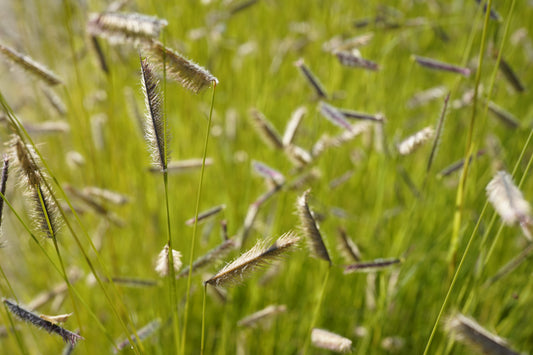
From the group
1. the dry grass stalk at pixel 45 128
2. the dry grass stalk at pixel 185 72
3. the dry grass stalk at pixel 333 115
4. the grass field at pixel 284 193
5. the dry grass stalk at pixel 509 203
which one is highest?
the dry grass stalk at pixel 185 72

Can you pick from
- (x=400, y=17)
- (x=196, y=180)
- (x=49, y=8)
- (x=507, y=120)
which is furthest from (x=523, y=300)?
(x=49, y=8)

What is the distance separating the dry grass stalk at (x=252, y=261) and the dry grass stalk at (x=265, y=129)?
482mm

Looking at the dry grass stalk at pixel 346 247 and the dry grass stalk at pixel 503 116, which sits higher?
the dry grass stalk at pixel 503 116

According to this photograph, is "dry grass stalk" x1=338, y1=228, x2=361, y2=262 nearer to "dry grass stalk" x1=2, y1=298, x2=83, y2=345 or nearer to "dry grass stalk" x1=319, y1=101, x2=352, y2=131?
"dry grass stalk" x1=319, y1=101, x2=352, y2=131

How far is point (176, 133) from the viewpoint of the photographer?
1.77m

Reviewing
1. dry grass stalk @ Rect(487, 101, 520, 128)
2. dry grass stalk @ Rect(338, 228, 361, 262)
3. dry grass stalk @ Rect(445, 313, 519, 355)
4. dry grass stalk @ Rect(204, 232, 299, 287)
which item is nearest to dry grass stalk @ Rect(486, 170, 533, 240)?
dry grass stalk @ Rect(445, 313, 519, 355)

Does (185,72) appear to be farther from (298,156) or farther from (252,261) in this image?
(298,156)

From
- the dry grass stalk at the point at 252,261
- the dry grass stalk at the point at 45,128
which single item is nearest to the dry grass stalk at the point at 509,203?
the dry grass stalk at the point at 252,261

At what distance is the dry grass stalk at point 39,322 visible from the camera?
0.59m

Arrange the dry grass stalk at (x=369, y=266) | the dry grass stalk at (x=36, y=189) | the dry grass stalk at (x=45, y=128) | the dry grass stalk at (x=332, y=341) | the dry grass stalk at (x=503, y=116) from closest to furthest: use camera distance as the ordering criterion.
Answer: the dry grass stalk at (x=36, y=189) < the dry grass stalk at (x=332, y=341) < the dry grass stalk at (x=369, y=266) < the dry grass stalk at (x=503, y=116) < the dry grass stalk at (x=45, y=128)

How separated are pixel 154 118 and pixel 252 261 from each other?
0.80 feet

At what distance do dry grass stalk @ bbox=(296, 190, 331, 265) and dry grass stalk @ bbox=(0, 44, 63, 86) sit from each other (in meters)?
0.54

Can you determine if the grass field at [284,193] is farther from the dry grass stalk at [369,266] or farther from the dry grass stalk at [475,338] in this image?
the dry grass stalk at [475,338]

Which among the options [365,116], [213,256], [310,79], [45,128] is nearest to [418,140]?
[365,116]
